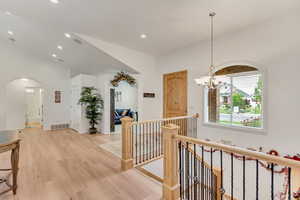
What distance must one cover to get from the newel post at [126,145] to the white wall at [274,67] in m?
2.64

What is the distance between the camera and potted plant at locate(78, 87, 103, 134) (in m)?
6.19

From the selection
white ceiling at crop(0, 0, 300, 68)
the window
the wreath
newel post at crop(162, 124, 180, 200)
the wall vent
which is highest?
white ceiling at crop(0, 0, 300, 68)

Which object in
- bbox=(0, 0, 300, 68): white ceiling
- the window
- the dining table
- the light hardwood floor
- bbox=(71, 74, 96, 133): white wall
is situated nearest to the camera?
the dining table

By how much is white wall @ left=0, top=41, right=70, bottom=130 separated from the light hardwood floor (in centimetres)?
369

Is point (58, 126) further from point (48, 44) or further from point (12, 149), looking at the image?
point (12, 149)

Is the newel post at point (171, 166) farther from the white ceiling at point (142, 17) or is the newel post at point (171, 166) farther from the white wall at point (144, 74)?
the white wall at point (144, 74)

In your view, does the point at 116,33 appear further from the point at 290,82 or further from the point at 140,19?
the point at 290,82

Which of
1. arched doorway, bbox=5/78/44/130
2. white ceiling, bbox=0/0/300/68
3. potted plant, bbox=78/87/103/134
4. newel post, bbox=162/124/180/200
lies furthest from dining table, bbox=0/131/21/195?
arched doorway, bbox=5/78/44/130

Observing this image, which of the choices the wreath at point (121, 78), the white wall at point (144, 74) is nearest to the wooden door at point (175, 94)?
the white wall at point (144, 74)

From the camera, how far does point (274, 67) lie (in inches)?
132

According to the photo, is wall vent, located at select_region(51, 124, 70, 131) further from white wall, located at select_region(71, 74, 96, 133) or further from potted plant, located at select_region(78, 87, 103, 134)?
potted plant, located at select_region(78, 87, 103, 134)

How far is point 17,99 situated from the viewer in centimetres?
721

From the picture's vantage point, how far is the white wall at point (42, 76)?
6520 mm

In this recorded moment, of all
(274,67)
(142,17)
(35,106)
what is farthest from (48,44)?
(274,67)
